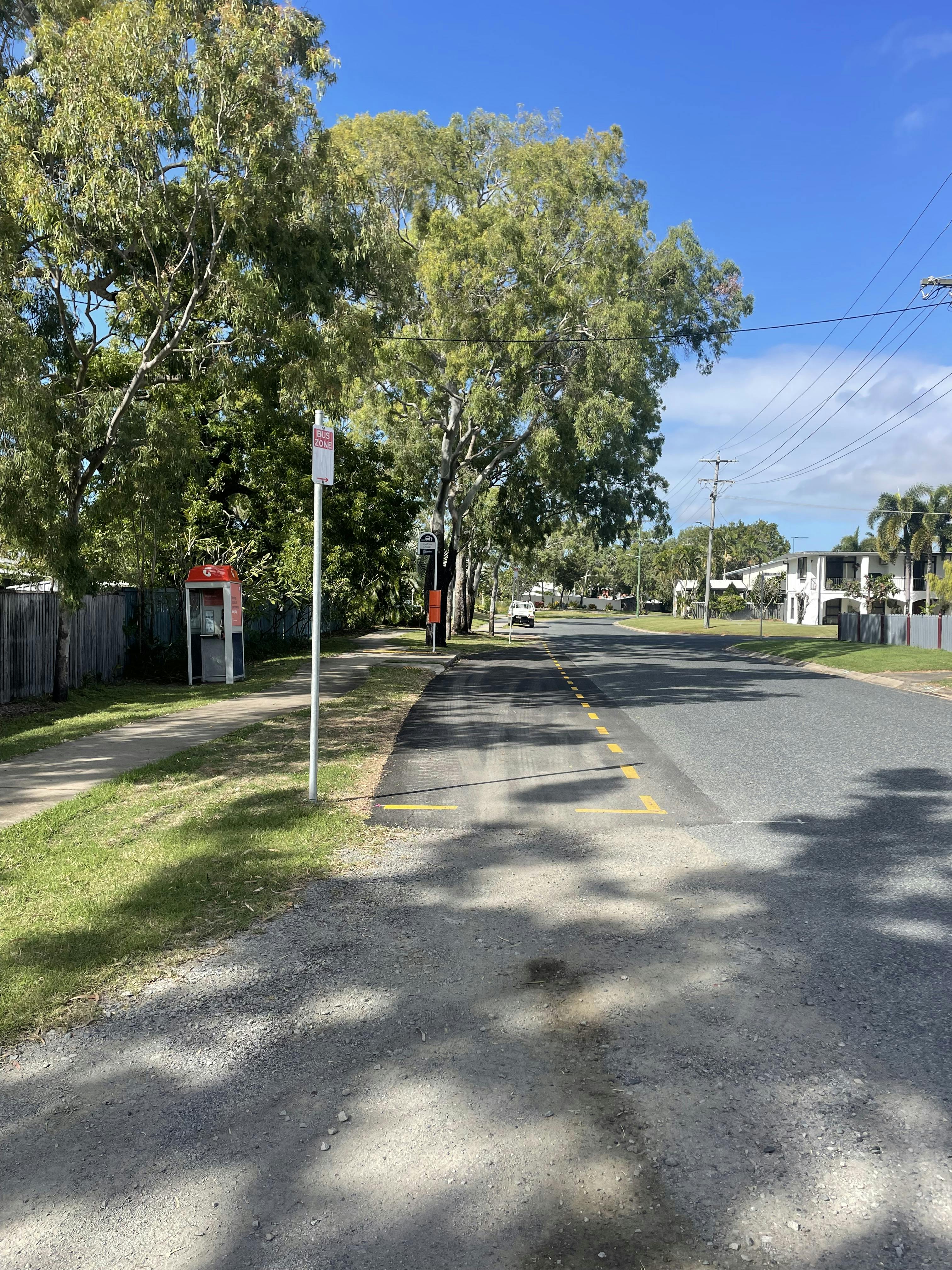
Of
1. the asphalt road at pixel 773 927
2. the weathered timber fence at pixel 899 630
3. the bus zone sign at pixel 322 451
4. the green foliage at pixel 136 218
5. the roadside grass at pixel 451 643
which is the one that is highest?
the green foliage at pixel 136 218

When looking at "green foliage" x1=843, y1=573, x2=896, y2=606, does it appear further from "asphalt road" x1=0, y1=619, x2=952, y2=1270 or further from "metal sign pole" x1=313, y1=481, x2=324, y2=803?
"metal sign pole" x1=313, y1=481, x2=324, y2=803

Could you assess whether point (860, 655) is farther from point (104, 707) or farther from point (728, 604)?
point (728, 604)

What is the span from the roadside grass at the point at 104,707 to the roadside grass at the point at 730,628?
118 feet

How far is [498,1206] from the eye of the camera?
291 cm

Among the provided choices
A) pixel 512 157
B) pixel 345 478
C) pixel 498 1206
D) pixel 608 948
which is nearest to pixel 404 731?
pixel 608 948

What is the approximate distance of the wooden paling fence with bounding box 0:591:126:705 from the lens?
46.7 feet

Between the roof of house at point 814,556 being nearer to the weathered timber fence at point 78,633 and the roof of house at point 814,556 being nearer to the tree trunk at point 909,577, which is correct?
the tree trunk at point 909,577

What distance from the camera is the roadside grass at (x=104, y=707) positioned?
11352 mm

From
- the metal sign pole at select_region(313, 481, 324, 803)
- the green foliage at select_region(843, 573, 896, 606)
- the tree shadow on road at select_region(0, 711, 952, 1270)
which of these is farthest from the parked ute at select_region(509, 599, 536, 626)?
the tree shadow on road at select_region(0, 711, 952, 1270)

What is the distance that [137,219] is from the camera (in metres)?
13.4

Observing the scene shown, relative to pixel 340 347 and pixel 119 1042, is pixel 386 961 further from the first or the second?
pixel 340 347

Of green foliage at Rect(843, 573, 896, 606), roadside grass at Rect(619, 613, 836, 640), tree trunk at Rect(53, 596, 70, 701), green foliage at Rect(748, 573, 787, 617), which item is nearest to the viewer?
tree trunk at Rect(53, 596, 70, 701)

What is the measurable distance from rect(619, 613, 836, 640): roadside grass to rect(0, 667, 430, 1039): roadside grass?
138 feet

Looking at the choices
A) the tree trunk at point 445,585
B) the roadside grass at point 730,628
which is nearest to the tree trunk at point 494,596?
the tree trunk at point 445,585
